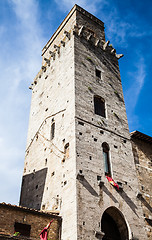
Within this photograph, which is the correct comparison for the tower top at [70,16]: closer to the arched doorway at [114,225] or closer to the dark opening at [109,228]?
the arched doorway at [114,225]

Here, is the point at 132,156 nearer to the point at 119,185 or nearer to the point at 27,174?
the point at 119,185

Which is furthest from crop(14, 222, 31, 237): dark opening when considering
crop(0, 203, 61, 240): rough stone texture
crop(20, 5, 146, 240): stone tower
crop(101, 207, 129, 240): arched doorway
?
crop(101, 207, 129, 240): arched doorway

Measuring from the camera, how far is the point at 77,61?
15.4 meters

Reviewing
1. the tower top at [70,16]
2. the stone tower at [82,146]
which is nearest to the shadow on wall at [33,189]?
the stone tower at [82,146]

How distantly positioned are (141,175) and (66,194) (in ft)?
15.2

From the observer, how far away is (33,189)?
13.9 m

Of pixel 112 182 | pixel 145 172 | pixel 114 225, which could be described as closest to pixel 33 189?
pixel 112 182

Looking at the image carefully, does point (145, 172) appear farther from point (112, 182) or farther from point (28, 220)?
point (28, 220)

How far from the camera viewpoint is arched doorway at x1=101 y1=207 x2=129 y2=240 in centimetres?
1114

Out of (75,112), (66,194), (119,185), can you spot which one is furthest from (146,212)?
(75,112)

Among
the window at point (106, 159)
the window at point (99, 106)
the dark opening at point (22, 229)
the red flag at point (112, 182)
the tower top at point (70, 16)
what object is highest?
the tower top at point (70, 16)

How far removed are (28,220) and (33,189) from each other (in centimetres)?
390

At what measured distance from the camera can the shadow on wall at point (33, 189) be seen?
13219 mm

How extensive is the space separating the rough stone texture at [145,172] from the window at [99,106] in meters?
2.24
